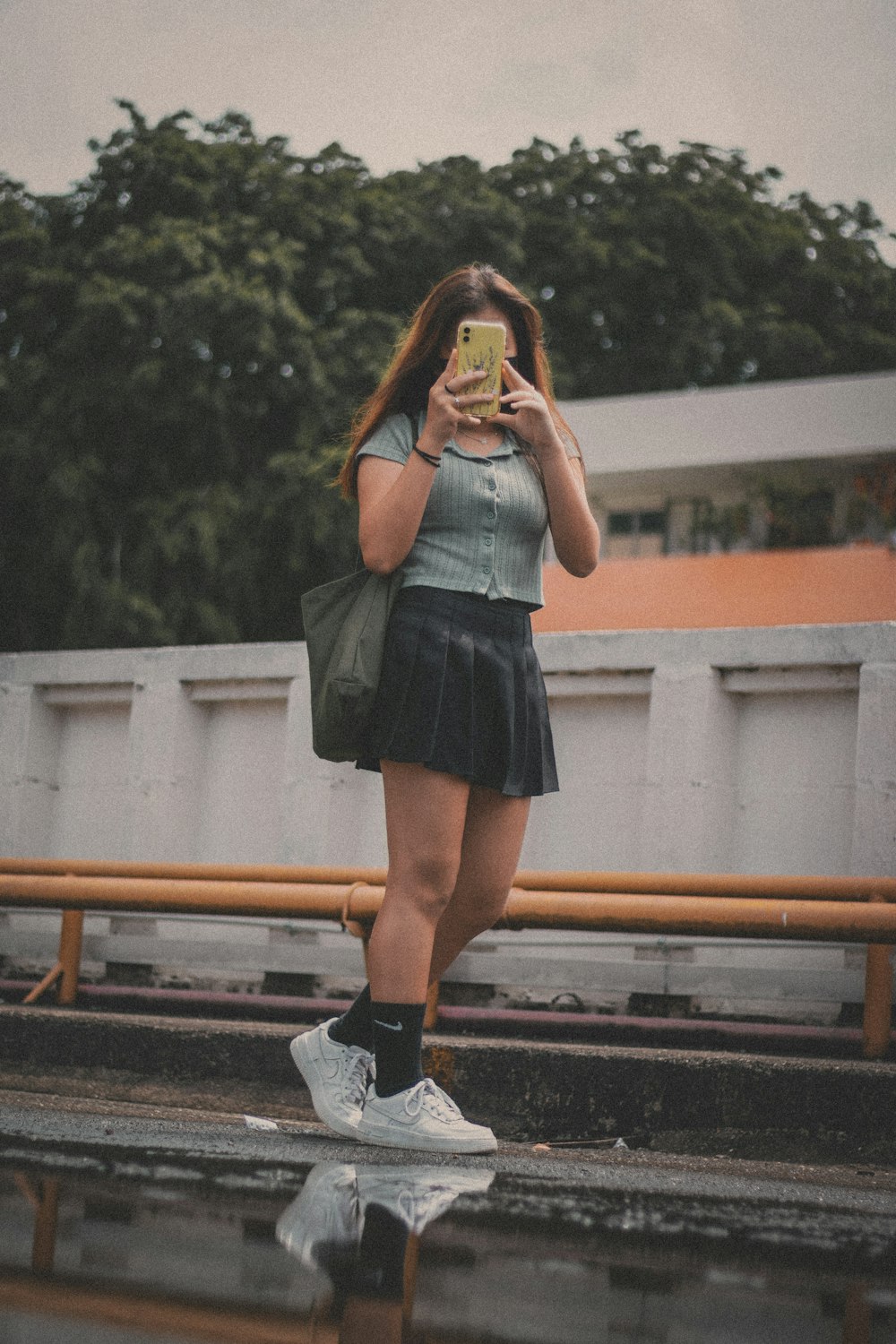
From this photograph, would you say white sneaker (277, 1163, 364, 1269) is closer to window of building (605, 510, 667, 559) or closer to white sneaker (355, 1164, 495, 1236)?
white sneaker (355, 1164, 495, 1236)

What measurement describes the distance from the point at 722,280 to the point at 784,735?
2547 cm

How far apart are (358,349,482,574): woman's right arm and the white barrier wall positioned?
2.18 meters

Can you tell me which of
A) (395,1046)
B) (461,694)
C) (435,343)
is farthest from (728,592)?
(395,1046)

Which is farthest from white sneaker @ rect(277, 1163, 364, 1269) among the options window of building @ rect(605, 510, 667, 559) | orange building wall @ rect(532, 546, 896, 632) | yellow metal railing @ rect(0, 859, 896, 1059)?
window of building @ rect(605, 510, 667, 559)

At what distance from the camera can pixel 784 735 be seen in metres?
5.07

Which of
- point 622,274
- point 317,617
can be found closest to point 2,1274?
point 317,617

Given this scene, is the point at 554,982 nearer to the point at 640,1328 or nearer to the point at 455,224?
the point at 640,1328

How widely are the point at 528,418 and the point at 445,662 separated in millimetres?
508

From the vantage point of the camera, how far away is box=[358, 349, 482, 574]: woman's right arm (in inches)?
119

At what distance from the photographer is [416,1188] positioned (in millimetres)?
2539

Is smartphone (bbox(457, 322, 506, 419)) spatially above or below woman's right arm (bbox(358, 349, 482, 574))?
above

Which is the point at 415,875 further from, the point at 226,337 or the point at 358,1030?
the point at 226,337

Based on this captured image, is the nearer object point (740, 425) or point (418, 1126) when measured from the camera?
point (418, 1126)

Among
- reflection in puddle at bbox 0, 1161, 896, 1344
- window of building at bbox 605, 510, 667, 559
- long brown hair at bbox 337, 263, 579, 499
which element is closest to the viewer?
reflection in puddle at bbox 0, 1161, 896, 1344
